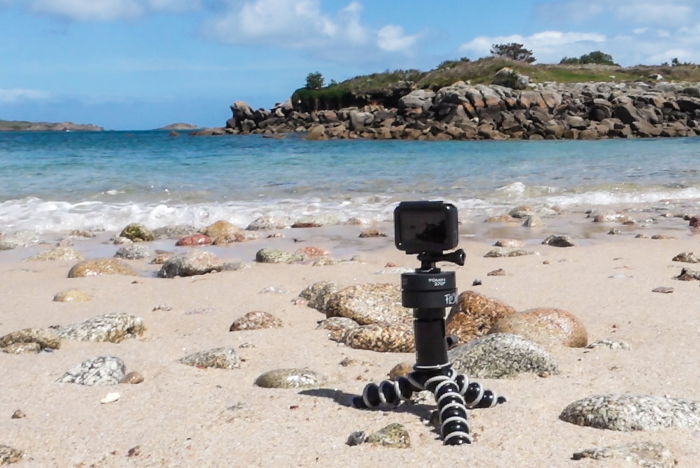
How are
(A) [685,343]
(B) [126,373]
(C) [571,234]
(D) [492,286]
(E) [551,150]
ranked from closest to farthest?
(B) [126,373], (A) [685,343], (D) [492,286], (C) [571,234], (E) [551,150]

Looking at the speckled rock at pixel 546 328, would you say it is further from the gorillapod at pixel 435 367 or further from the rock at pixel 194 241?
the rock at pixel 194 241

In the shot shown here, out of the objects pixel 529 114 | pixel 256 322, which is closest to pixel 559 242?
pixel 256 322

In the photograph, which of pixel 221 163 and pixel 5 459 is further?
pixel 221 163

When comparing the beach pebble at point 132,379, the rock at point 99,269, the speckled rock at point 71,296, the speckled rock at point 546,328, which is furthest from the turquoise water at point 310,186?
the beach pebble at point 132,379

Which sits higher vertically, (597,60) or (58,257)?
(597,60)

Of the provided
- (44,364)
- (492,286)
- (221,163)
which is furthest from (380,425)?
(221,163)

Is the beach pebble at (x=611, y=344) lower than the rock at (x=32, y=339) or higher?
lower

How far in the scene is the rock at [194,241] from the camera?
9.09m

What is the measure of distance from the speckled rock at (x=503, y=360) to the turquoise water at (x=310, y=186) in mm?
7649

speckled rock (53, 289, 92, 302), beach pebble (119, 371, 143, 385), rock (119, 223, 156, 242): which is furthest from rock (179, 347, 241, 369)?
rock (119, 223, 156, 242)

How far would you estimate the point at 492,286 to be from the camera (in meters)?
5.93

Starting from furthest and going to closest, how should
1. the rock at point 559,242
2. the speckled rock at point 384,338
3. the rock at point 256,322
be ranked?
the rock at point 559,242, the rock at point 256,322, the speckled rock at point 384,338

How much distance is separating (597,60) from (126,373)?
89.6m

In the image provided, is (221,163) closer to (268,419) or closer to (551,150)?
(551,150)
